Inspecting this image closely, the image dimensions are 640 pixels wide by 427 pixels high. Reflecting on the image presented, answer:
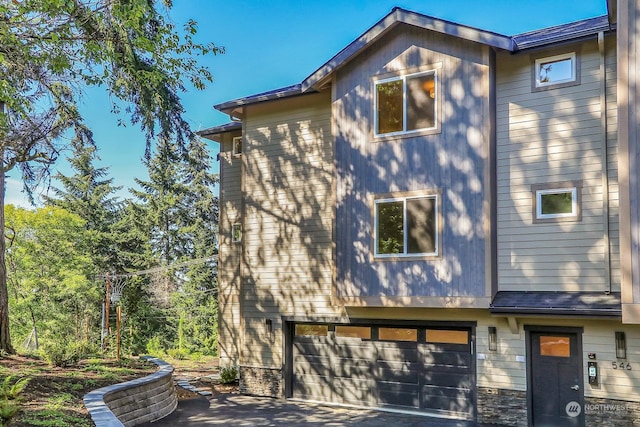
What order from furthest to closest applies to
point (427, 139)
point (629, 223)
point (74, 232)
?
point (74, 232), point (427, 139), point (629, 223)

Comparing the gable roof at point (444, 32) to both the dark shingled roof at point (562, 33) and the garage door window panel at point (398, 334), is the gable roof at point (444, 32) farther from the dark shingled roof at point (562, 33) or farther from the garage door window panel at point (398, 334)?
the garage door window panel at point (398, 334)

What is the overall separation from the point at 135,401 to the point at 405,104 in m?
7.46

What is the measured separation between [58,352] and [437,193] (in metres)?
7.92

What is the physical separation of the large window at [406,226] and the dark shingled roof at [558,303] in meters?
1.51

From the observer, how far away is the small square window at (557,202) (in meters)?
9.23

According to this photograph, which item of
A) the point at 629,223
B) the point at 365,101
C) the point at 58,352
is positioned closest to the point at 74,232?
the point at 58,352

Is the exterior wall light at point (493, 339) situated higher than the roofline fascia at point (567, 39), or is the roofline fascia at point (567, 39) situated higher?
the roofline fascia at point (567, 39)

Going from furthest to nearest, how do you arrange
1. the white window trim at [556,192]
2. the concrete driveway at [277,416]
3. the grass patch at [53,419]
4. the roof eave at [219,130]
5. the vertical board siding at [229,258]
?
the vertical board siding at [229,258] → the roof eave at [219,130] → the concrete driveway at [277,416] → the white window trim at [556,192] → the grass patch at [53,419]

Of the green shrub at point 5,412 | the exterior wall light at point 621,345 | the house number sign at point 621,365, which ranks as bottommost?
the house number sign at point 621,365

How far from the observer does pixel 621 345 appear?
28.7 ft

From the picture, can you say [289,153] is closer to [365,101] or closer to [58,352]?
[365,101]

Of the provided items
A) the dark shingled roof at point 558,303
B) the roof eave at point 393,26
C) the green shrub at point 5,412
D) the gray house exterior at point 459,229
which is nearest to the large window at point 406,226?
the gray house exterior at point 459,229

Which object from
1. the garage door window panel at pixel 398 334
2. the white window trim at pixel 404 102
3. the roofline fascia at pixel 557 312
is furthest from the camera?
the garage door window panel at pixel 398 334

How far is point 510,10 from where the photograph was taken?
17797mm
